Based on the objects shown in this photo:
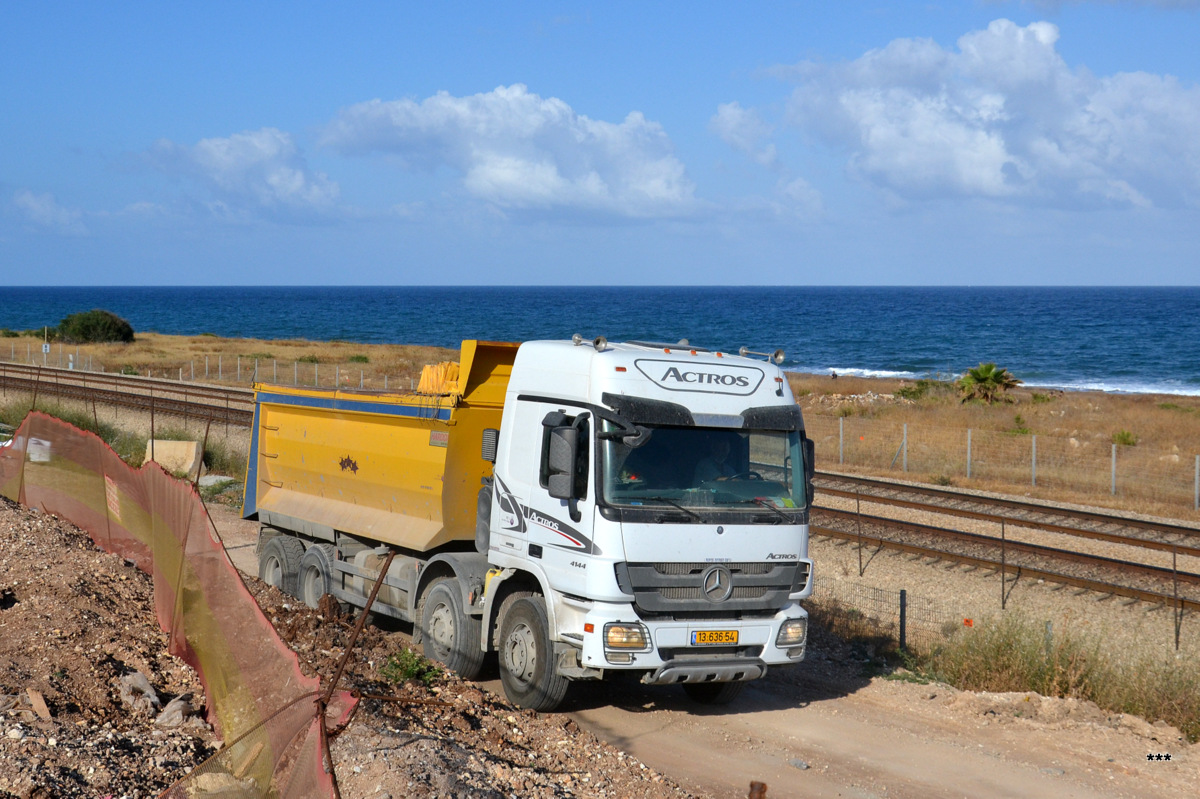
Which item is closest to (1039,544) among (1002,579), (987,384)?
(1002,579)

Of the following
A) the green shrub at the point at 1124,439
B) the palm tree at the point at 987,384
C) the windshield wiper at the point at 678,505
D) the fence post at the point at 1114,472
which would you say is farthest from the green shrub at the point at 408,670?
the palm tree at the point at 987,384

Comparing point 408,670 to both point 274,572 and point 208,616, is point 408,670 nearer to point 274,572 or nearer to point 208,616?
point 208,616

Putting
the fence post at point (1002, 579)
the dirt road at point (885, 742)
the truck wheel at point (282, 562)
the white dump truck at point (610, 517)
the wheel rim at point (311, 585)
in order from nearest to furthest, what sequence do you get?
the dirt road at point (885, 742) → the white dump truck at point (610, 517) → the wheel rim at point (311, 585) → the truck wheel at point (282, 562) → the fence post at point (1002, 579)

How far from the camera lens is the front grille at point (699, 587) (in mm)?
8398

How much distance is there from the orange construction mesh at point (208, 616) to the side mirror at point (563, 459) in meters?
2.52

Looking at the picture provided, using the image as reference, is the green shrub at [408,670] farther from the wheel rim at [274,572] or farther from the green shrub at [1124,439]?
the green shrub at [1124,439]

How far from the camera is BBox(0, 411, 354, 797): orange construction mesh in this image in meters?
6.05

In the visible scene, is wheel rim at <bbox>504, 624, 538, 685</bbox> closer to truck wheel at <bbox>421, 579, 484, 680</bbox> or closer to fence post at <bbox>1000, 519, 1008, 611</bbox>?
truck wheel at <bbox>421, 579, 484, 680</bbox>

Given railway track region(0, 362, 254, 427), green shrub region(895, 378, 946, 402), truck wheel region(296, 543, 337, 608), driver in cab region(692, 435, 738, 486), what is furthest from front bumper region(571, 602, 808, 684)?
green shrub region(895, 378, 946, 402)

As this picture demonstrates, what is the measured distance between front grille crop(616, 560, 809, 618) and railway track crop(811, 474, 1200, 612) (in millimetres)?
7900

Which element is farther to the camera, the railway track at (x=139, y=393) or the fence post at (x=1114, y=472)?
the railway track at (x=139, y=393)

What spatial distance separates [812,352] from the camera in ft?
316

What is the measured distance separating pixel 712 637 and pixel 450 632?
111 inches

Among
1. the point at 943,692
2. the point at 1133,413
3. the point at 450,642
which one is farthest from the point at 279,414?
the point at 1133,413
